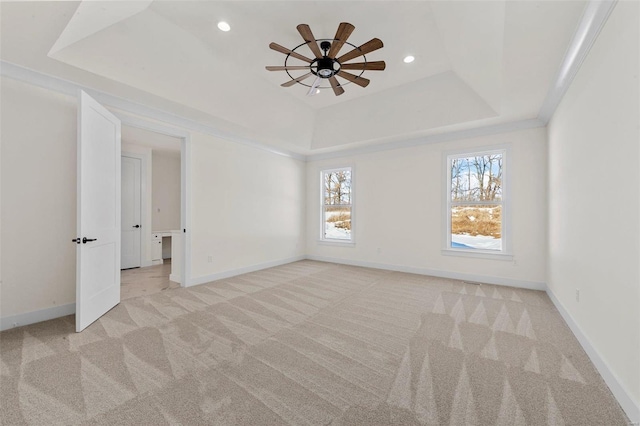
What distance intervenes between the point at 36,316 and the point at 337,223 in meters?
5.09

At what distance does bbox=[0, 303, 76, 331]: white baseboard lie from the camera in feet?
8.66

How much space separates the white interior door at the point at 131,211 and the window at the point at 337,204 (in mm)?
4216

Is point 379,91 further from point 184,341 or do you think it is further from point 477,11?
point 184,341

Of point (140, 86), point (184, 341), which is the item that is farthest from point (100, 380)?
point (140, 86)

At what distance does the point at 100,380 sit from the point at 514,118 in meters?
5.73

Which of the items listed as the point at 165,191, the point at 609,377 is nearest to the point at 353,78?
the point at 609,377

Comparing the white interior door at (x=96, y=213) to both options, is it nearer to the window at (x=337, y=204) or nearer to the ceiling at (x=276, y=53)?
the ceiling at (x=276, y=53)

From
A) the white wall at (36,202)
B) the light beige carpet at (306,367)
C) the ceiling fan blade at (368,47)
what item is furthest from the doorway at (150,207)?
the ceiling fan blade at (368,47)

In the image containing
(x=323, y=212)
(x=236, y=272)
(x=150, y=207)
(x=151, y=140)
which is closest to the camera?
(x=236, y=272)

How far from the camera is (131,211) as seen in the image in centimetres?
571

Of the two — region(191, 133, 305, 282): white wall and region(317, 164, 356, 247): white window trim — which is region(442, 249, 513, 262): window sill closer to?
region(317, 164, 356, 247): white window trim

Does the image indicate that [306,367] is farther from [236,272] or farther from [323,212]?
[323,212]

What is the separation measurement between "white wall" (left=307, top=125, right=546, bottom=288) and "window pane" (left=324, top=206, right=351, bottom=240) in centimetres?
25

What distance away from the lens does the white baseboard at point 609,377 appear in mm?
1496
